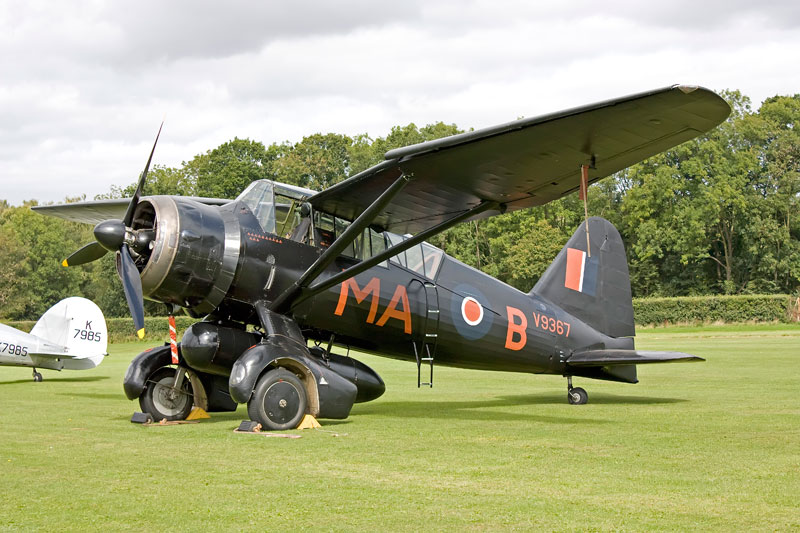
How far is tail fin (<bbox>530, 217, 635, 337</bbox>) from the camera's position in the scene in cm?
1325

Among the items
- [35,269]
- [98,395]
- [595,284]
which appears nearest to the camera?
[595,284]

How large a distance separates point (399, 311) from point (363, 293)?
26.1 inches

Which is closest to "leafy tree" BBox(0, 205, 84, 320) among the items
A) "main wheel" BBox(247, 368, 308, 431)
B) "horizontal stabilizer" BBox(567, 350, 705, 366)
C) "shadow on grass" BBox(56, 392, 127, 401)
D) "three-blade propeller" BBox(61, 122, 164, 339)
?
"shadow on grass" BBox(56, 392, 127, 401)

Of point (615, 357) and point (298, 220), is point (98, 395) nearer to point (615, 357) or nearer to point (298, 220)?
point (298, 220)

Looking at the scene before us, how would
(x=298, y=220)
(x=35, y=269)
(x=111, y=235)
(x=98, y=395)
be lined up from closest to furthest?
(x=111, y=235) < (x=298, y=220) < (x=98, y=395) < (x=35, y=269)

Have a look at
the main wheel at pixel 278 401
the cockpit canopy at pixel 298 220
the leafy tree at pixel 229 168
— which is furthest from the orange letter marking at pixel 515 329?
the leafy tree at pixel 229 168

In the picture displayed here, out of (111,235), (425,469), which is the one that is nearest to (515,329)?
(425,469)

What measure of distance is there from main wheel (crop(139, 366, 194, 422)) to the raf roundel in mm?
4087

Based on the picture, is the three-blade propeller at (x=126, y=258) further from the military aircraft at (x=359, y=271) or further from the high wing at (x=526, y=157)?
the high wing at (x=526, y=157)

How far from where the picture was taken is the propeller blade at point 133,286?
886 cm

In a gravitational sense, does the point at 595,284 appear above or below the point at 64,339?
above

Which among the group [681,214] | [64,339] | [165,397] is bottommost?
[165,397]

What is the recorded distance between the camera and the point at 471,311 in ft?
38.6

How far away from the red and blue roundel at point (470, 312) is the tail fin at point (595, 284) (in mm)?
1652
